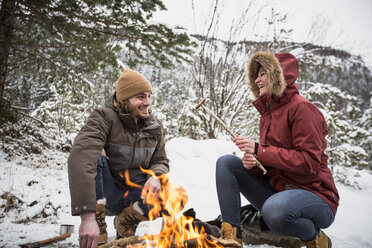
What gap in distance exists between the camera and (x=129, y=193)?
2.07 meters

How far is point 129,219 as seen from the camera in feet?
6.70

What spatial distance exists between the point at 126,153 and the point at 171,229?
0.76 meters

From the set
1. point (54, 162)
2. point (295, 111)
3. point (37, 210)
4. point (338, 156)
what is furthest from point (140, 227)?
point (338, 156)

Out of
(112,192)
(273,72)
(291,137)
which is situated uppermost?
(273,72)

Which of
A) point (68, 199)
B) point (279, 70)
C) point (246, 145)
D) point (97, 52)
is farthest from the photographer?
point (97, 52)

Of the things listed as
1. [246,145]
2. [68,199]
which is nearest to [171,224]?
[246,145]

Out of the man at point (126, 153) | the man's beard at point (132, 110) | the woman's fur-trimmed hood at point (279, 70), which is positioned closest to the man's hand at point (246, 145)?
the woman's fur-trimmed hood at point (279, 70)

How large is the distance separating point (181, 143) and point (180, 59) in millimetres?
2069

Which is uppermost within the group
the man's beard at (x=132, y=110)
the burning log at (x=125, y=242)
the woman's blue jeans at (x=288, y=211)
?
the man's beard at (x=132, y=110)

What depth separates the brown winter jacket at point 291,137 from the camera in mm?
1667

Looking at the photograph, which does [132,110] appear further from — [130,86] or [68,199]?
[68,199]

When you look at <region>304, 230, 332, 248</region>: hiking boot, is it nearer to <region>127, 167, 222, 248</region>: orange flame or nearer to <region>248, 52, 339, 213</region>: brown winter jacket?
<region>248, 52, 339, 213</region>: brown winter jacket

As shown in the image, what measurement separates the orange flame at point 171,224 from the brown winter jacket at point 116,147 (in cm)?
14

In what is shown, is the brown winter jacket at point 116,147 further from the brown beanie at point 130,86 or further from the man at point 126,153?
the brown beanie at point 130,86
